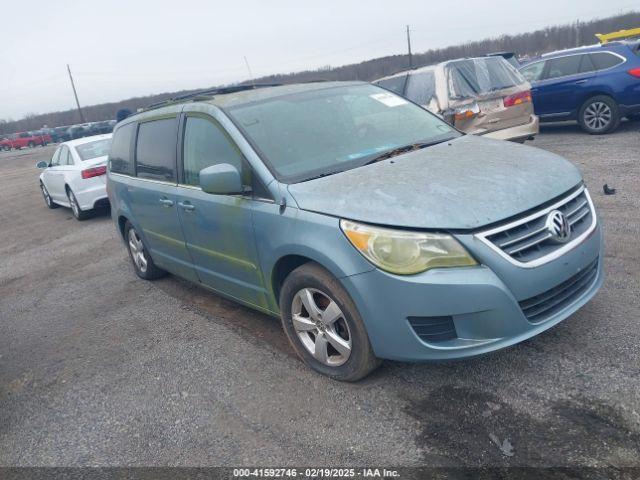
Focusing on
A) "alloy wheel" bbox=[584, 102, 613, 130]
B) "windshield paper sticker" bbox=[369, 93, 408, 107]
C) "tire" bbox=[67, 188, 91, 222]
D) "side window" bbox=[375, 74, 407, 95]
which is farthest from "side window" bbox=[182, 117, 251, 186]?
"alloy wheel" bbox=[584, 102, 613, 130]

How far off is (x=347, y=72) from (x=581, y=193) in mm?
55708

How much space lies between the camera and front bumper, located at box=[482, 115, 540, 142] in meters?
7.88

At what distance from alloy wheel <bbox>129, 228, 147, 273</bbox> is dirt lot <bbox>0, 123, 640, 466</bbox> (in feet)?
2.31

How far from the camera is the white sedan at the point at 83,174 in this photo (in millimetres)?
9969

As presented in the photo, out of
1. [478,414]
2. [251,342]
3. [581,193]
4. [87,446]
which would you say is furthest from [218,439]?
[581,193]

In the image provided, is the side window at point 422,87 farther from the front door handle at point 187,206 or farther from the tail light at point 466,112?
the front door handle at point 187,206

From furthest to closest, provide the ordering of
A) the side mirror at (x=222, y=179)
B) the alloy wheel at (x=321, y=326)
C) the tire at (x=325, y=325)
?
the side mirror at (x=222, y=179) → the alloy wheel at (x=321, y=326) → the tire at (x=325, y=325)

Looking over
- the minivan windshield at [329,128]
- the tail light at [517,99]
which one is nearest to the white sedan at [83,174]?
the minivan windshield at [329,128]

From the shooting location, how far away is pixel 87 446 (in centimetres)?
319

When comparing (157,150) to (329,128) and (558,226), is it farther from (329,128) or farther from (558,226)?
(558,226)

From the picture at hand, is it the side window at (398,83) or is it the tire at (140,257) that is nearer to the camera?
the tire at (140,257)

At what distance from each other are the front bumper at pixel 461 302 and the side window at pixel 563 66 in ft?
29.6

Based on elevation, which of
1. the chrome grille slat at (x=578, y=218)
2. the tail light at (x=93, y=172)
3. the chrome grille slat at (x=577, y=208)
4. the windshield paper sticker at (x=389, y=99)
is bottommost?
the chrome grille slat at (x=578, y=218)

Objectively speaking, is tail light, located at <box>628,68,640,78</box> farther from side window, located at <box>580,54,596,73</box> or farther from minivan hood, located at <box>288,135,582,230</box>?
minivan hood, located at <box>288,135,582,230</box>
